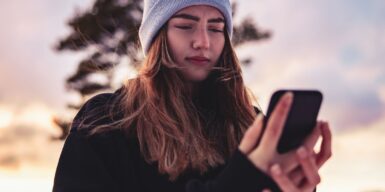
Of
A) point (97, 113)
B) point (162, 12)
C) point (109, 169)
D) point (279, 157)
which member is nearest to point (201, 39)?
point (162, 12)

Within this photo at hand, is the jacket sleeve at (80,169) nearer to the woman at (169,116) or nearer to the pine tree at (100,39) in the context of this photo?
the woman at (169,116)

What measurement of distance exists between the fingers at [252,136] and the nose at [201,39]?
836 millimetres

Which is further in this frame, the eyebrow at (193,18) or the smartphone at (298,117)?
the eyebrow at (193,18)

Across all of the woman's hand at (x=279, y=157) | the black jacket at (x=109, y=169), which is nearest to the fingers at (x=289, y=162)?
the woman's hand at (x=279, y=157)

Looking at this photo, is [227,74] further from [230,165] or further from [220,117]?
[230,165]

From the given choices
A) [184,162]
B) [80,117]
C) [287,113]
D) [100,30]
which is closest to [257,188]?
[287,113]

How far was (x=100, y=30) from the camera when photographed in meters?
9.18

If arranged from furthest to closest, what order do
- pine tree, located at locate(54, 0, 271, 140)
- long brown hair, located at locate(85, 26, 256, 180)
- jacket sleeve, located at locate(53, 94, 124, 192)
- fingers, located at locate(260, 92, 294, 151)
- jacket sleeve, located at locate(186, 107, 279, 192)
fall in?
pine tree, located at locate(54, 0, 271, 140), long brown hair, located at locate(85, 26, 256, 180), jacket sleeve, located at locate(53, 94, 124, 192), jacket sleeve, located at locate(186, 107, 279, 192), fingers, located at locate(260, 92, 294, 151)

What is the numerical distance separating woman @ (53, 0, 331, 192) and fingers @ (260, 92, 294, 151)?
674mm

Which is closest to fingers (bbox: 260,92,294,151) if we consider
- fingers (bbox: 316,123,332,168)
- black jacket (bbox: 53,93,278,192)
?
fingers (bbox: 316,123,332,168)

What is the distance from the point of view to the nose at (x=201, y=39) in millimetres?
2438

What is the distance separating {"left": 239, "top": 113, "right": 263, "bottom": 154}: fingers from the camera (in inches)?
63.1

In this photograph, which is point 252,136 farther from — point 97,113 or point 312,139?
point 97,113

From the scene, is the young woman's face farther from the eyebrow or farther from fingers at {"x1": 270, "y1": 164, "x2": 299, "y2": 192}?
fingers at {"x1": 270, "y1": 164, "x2": 299, "y2": 192}
